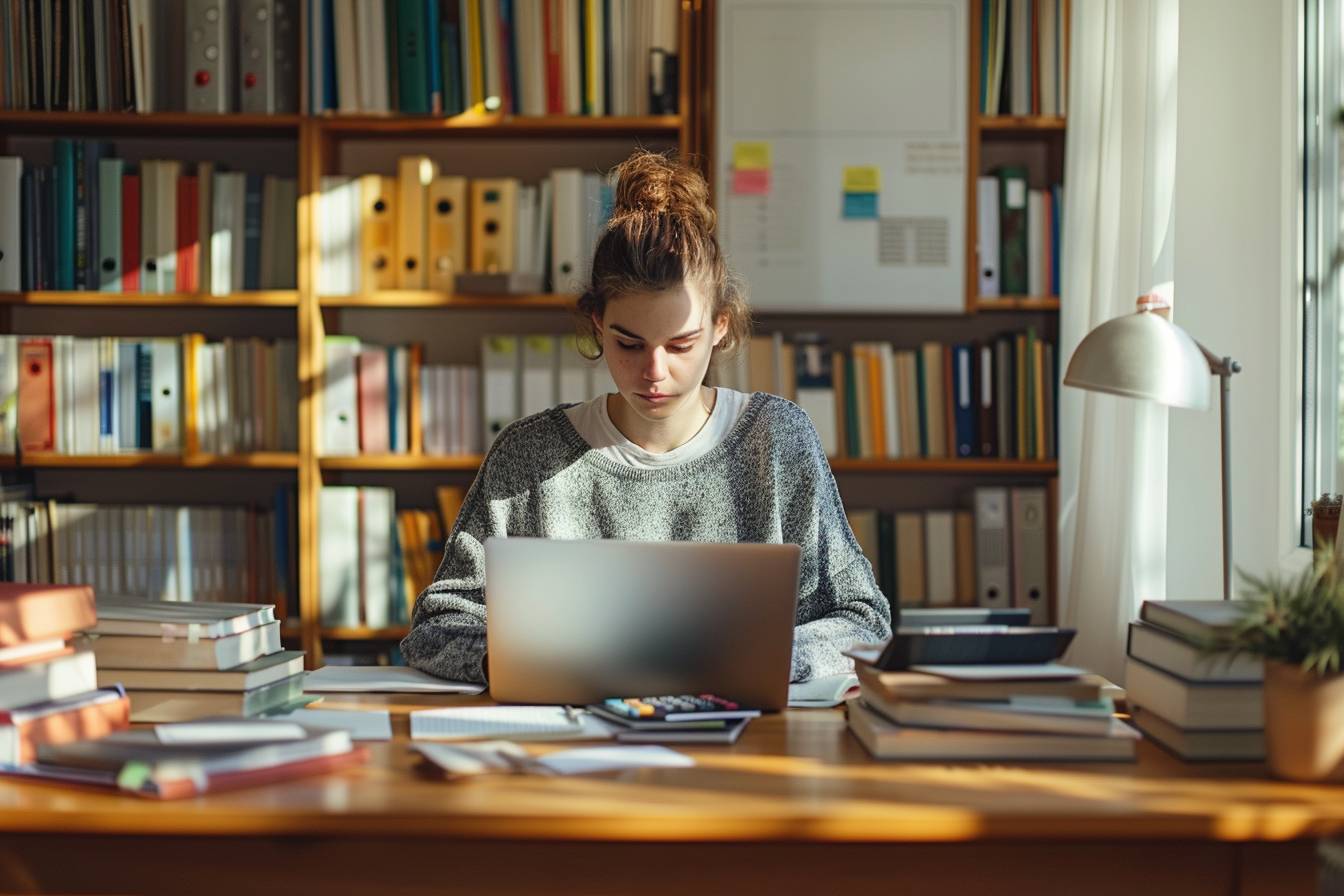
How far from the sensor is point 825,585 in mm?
1843

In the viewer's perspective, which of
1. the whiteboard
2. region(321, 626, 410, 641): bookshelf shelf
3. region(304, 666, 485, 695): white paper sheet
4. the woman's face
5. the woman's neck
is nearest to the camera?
region(304, 666, 485, 695): white paper sheet

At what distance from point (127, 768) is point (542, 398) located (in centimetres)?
204

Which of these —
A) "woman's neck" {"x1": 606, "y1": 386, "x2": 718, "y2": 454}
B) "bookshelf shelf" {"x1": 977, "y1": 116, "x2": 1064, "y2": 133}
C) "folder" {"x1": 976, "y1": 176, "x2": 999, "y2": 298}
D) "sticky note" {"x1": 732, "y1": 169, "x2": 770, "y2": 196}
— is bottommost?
"woman's neck" {"x1": 606, "y1": 386, "x2": 718, "y2": 454}

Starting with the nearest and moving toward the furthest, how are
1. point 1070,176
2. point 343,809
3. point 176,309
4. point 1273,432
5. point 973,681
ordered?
point 343,809
point 973,681
point 1273,432
point 1070,176
point 176,309

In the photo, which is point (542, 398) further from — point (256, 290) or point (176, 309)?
point (176, 309)

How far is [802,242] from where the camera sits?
3.01 m

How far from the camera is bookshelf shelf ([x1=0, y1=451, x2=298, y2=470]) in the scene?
10.1ft

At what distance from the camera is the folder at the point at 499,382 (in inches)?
122

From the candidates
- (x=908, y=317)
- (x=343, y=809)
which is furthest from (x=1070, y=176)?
(x=343, y=809)

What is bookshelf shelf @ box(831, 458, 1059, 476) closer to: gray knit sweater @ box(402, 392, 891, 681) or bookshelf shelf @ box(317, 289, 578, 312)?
bookshelf shelf @ box(317, 289, 578, 312)

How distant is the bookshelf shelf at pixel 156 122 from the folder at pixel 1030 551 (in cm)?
187

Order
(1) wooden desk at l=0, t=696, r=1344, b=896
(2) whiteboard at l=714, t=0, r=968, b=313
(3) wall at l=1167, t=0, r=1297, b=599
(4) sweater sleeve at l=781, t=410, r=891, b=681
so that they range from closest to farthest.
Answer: (1) wooden desk at l=0, t=696, r=1344, b=896
(4) sweater sleeve at l=781, t=410, r=891, b=681
(3) wall at l=1167, t=0, r=1297, b=599
(2) whiteboard at l=714, t=0, r=968, b=313

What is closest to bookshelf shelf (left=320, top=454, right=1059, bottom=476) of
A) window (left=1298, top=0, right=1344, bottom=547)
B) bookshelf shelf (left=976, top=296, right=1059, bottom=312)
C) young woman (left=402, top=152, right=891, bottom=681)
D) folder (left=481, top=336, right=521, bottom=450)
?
folder (left=481, top=336, right=521, bottom=450)

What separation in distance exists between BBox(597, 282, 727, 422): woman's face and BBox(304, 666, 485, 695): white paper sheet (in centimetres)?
49
